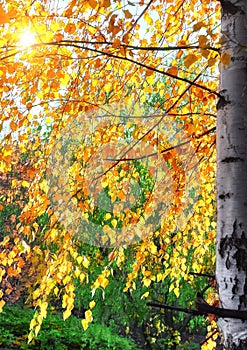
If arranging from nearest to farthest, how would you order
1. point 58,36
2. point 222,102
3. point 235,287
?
point 235,287 < point 222,102 < point 58,36

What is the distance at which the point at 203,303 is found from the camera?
161 centimetres

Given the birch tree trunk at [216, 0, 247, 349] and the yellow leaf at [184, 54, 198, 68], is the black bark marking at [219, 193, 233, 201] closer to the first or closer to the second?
the birch tree trunk at [216, 0, 247, 349]

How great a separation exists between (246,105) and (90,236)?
7.51 meters

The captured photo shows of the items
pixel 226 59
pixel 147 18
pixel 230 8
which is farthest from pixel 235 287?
pixel 147 18

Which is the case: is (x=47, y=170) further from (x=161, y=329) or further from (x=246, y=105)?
(x=161, y=329)

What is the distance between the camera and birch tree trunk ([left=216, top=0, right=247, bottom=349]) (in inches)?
65.2

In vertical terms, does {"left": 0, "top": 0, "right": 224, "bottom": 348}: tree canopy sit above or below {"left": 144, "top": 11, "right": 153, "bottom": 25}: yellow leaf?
below

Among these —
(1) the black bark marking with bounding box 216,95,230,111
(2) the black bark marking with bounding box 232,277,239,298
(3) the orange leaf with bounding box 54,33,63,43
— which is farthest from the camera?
(3) the orange leaf with bounding box 54,33,63,43

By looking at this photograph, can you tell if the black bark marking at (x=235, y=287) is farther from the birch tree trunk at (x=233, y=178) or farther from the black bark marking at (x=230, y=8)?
the black bark marking at (x=230, y=8)

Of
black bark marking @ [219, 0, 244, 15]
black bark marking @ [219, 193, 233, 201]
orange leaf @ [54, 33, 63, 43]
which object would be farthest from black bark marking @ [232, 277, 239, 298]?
orange leaf @ [54, 33, 63, 43]

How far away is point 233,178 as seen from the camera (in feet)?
5.58

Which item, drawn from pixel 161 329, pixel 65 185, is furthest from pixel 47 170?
pixel 161 329

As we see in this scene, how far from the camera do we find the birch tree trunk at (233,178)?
5.44 feet

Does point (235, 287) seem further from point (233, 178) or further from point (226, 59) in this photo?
point (226, 59)
